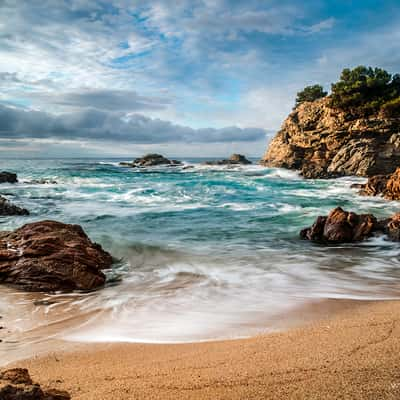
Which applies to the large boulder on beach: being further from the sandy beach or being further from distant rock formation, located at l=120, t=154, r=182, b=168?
distant rock formation, located at l=120, t=154, r=182, b=168

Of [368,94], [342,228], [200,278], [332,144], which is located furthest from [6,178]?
[368,94]

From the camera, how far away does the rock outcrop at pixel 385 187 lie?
1791 cm

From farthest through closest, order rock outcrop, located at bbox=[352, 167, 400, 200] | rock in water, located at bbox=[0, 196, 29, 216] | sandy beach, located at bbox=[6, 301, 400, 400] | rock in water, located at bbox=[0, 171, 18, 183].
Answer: rock in water, located at bbox=[0, 171, 18, 183] → rock outcrop, located at bbox=[352, 167, 400, 200] → rock in water, located at bbox=[0, 196, 29, 216] → sandy beach, located at bbox=[6, 301, 400, 400]

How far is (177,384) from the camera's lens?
2.37 m

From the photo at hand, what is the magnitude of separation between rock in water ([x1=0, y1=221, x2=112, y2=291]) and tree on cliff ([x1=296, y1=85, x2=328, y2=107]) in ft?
189

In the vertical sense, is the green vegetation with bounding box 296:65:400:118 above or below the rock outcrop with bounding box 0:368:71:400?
above

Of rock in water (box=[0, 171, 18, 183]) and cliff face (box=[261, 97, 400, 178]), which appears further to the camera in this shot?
cliff face (box=[261, 97, 400, 178])

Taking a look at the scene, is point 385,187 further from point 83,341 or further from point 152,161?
point 152,161

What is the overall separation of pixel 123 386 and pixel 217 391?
0.68 m

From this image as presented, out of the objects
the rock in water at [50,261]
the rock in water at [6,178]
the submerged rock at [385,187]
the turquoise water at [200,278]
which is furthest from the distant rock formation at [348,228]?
the rock in water at [6,178]

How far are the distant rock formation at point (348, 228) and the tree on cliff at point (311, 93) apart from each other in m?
52.7

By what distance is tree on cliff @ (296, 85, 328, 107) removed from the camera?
5681 centimetres

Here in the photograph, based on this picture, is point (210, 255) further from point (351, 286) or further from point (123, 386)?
point (123, 386)

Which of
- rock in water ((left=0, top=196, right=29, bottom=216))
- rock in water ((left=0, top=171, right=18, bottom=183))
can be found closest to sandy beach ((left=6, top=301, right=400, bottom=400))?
rock in water ((left=0, top=196, right=29, bottom=216))
